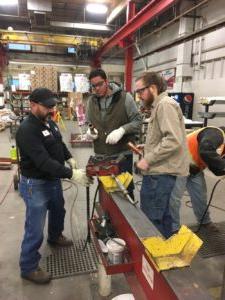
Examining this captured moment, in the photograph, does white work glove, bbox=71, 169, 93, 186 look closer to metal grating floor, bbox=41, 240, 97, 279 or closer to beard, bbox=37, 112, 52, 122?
beard, bbox=37, 112, 52, 122

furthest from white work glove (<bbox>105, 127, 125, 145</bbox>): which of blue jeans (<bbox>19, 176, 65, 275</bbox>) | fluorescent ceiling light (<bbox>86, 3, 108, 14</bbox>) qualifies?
fluorescent ceiling light (<bbox>86, 3, 108, 14</bbox>)

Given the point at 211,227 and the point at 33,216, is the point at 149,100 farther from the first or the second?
the point at 211,227

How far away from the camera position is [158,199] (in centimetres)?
185

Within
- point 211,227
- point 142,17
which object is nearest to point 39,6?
point 142,17

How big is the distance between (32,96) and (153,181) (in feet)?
3.21

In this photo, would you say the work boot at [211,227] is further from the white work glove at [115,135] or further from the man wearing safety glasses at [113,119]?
the white work glove at [115,135]

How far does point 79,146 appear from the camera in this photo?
21.2 ft

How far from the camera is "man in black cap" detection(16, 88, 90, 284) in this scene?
1.69 metres

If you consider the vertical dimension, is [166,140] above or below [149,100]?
Answer: below

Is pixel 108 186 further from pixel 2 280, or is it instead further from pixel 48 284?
pixel 2 280

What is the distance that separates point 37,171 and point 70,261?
0.81 meters

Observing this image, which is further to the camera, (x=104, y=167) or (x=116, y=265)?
(x=104, y=167)

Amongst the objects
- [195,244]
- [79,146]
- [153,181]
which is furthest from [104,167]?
[79,146]

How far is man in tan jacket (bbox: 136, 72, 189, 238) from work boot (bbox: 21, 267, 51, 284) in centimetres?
83
